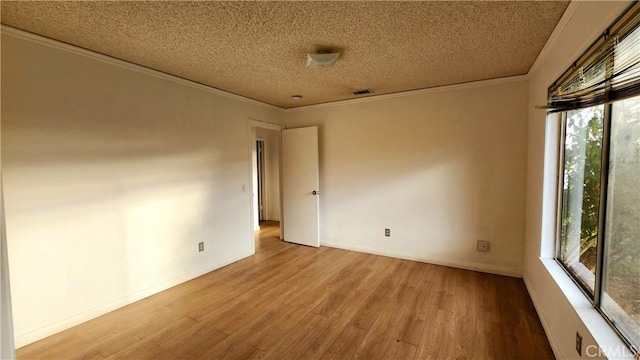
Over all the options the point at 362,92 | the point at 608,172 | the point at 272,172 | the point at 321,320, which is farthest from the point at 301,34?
the point at 272,172

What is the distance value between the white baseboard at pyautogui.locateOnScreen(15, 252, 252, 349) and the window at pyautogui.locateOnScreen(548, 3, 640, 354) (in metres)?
3.51

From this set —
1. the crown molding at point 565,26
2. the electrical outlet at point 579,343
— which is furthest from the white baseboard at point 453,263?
the crown molding at point 565,26

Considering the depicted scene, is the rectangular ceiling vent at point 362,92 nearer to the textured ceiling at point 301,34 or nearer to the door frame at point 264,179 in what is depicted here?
the textured ceiling at point 301,34

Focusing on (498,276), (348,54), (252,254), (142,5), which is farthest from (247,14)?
(498,276)

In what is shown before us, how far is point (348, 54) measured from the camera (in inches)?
94.2

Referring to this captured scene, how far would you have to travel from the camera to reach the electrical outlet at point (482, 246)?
3271mm

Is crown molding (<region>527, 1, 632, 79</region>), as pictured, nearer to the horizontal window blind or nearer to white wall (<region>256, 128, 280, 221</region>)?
the horizontal window blind

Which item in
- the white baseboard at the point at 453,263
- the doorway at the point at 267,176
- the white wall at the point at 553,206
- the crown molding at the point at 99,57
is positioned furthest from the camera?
the doorway at the point at 267,176

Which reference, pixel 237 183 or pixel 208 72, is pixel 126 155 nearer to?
pixel 208 72

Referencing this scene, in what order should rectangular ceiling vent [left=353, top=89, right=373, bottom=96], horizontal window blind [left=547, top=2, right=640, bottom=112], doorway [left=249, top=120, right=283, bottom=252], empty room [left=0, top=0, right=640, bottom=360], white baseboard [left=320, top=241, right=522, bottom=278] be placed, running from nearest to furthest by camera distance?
horizontal window blind [left=547, top=2, right=640, bottom=112] < empty room [left=0, top=0, right=640, bottom=360] < white baseboard [left=320, top=241, right=522, bottom=278] < rectangular ceiling vent [left=353, top=89, right=373, bottom=96] < doorway [left=249, top=120, right=283, bottom=252]

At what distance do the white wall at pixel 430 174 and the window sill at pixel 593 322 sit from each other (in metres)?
1.39

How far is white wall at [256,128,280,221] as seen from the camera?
641 cm

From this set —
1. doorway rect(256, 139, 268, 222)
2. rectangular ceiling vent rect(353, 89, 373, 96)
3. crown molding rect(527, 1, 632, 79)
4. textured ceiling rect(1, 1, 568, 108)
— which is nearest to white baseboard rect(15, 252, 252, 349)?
textured ceiling rect(1, 1, 568, 108)

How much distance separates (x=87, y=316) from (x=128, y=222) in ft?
2.73
